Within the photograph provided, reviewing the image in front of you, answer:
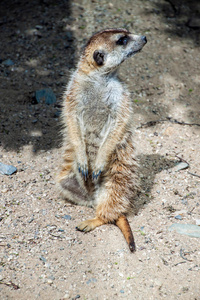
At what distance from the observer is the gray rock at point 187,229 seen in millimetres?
2721

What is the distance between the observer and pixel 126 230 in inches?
107

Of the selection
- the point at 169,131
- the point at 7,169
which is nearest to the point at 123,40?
the point at 169,131

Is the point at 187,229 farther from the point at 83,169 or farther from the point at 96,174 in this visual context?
the point at 83,169

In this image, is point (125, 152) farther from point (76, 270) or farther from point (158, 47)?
point (158, 47)

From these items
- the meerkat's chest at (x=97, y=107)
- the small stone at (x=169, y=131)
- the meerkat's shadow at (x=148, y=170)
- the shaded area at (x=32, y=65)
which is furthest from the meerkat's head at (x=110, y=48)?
the small stone at (x=169, y=131)

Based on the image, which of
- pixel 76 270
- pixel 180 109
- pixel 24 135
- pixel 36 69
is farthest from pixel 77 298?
pixel 36 69

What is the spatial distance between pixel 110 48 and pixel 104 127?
2.05 feet

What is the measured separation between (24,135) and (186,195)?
5.72 ft

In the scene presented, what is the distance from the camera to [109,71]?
9.48 ft

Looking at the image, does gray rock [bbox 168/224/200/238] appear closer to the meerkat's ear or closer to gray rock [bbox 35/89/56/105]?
the meerkat's ear

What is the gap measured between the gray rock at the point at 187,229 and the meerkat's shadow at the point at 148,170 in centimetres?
38

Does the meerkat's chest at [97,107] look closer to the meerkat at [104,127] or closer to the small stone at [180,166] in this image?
the meerkat at [104,127]

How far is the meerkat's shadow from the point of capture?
315 centimetres

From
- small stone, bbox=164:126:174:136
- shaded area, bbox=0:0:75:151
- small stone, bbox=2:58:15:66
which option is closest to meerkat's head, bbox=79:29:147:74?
shaded area, bbox=0:0:75:151
